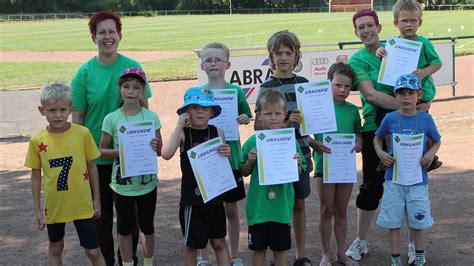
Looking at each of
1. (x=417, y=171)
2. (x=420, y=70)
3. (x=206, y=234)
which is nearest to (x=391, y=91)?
(x=420, y=70)

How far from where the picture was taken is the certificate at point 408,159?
5.12m

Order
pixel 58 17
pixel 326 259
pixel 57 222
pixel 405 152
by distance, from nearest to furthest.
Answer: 1. pixel 57 222
2. pixel 405 152
3. pixel 326 259
4. pixel 58 17

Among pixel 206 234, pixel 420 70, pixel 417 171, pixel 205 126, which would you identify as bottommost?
pixel 206 234

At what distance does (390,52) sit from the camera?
5305 mm

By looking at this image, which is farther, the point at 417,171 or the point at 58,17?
the point at 58,17

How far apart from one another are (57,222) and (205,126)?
4.30 ft

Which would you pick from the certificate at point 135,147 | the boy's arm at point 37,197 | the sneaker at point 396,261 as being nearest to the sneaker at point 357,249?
the sneaker at point 396,261

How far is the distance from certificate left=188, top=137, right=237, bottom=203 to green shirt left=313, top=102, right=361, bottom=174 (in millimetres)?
976

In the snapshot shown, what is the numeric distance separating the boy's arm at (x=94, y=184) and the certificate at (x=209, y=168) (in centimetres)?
78

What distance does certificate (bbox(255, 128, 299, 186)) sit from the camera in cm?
473

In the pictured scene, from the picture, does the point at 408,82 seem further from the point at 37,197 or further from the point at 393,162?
the point at 37,197

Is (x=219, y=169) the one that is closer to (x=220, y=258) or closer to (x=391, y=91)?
(x=220, y=258)

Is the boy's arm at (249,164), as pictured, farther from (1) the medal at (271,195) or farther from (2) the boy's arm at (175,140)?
(2) the boy's arm at (175,140)

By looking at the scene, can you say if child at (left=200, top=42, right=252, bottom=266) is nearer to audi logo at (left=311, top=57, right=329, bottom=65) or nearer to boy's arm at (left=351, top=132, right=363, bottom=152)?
boy's arm at (left=351, top=132, right=363, bottom=152)
